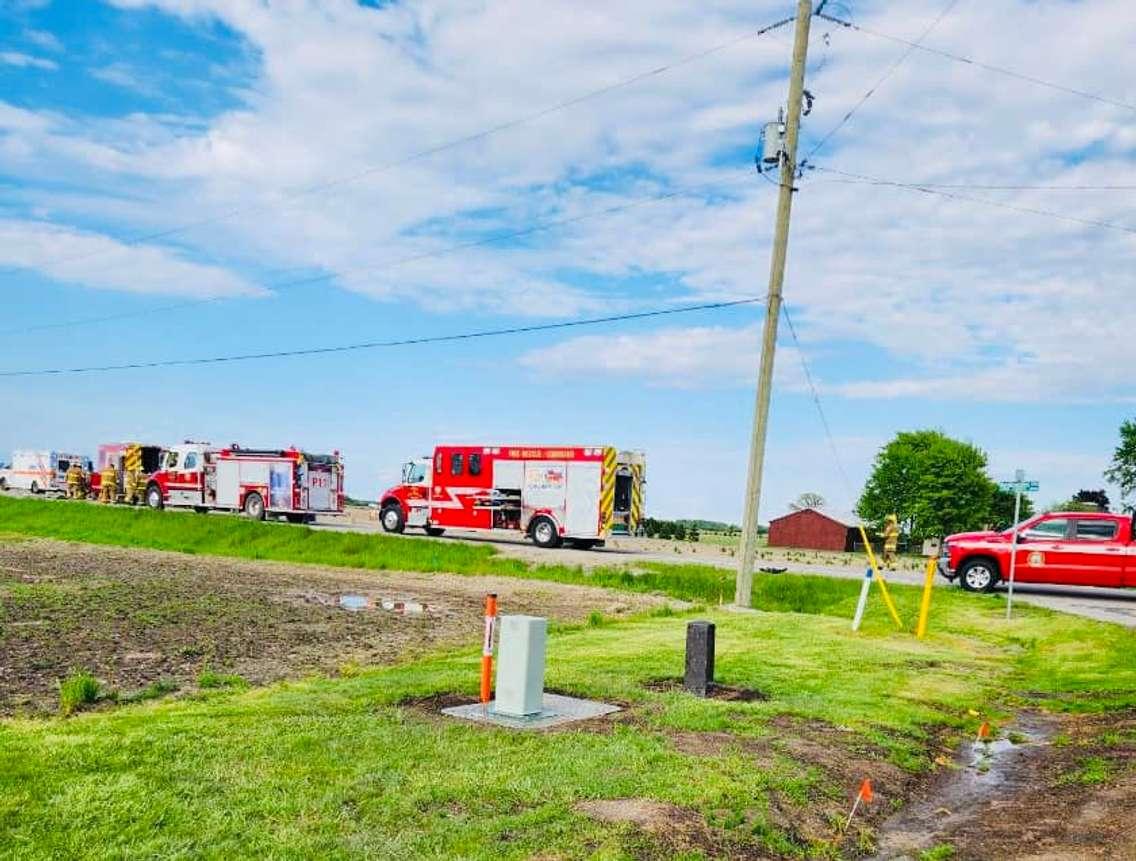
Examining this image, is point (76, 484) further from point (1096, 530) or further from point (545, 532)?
point (1096, 530)

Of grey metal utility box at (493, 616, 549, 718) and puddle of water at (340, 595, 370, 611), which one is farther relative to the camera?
puddle of water at (340, 595, 370, 611)

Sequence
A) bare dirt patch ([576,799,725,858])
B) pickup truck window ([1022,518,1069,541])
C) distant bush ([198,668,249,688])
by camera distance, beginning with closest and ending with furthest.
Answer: bare dirt patch ([576,799,725,858]) → distant bush ([198,668,249,688]) → pickup truck window ([1022,518,1069,541])

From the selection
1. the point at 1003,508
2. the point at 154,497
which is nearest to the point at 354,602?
the point at 154,497

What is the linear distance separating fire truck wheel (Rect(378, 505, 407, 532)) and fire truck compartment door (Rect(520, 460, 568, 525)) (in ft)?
18.0

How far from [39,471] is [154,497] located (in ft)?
63.1

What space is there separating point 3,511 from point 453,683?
43.2m

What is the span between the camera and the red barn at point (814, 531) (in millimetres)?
79312

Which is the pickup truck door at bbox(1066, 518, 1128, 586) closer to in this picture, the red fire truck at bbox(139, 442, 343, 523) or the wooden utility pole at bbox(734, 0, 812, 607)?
the wooden utility pole at bbox(734, 0, 812, 607)

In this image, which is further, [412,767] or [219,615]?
[219,615]

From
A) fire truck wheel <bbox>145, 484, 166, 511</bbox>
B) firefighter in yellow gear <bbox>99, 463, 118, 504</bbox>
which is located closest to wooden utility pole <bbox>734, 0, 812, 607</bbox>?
fire truck wheel <bbox>145, 484, 166, 511</bbox>

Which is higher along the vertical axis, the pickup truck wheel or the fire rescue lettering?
the fire rescue lettering

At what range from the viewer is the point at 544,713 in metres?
9.57

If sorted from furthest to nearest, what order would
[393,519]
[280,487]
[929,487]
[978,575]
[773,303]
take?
[929,487] → [280,487] → [393,519] → [978,575] → [773,303]

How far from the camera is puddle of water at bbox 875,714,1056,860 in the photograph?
7.06 meters
